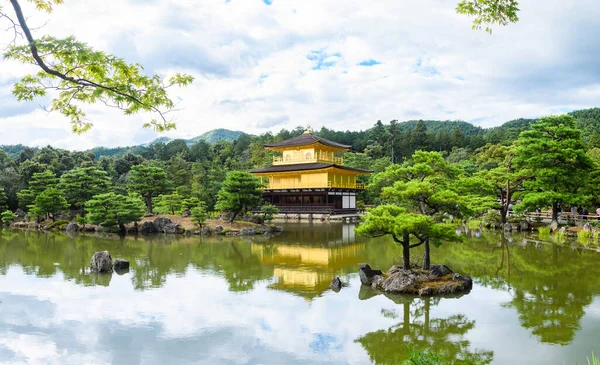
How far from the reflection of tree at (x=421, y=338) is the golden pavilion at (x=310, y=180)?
72.5 ft

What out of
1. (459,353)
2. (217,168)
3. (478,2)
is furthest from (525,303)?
(217,168)

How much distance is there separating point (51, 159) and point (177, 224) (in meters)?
17.6

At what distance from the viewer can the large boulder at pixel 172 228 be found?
19.7 metres

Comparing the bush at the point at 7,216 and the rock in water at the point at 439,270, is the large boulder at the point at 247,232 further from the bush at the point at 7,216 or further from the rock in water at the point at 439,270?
the bush at the point at 7,216

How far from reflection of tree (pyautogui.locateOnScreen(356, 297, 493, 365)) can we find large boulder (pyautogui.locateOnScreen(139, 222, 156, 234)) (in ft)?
50.2

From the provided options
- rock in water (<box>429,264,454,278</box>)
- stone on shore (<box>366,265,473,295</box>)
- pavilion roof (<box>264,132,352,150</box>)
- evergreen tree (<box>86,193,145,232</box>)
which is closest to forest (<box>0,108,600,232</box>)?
evergreen tree (<box>86,193,145,232</box>)

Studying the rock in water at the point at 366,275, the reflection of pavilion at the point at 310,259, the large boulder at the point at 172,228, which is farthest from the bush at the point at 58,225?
the rock in water at the point at 366,275

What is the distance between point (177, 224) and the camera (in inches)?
794

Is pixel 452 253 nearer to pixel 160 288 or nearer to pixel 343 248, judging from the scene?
pixel 343 248

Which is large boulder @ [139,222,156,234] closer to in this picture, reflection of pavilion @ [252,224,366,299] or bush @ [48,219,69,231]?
bush @ [48,219,69,231]

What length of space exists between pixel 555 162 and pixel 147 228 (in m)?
18.0

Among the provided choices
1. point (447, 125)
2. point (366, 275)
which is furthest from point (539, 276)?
point (447, 125)

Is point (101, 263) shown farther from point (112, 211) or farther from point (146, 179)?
point (146, 179)

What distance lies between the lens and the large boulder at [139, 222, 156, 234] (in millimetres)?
19994
